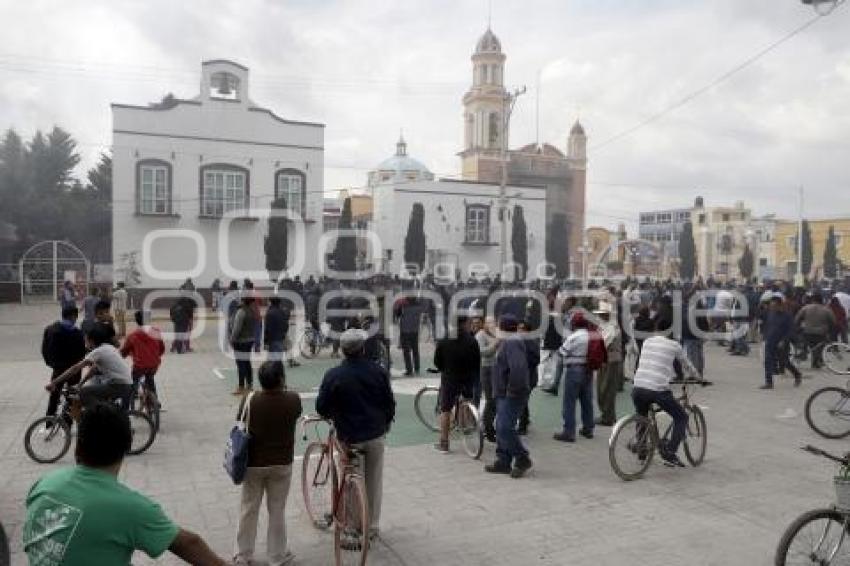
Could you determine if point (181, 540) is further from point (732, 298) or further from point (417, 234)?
point (417, 234)

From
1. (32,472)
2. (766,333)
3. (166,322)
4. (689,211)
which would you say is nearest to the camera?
(32,472)

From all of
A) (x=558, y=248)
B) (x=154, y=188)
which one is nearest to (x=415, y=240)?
(x=558, y=248)

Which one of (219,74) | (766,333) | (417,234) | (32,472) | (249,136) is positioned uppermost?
(219,74)

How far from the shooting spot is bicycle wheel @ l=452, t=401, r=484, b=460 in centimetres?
851

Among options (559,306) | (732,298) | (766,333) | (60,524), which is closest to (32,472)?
(60,524)

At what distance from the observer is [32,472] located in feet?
25.8

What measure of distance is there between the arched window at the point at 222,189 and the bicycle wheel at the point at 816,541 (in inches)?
1374

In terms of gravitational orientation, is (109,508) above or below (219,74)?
below

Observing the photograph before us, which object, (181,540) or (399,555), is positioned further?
(399,555)

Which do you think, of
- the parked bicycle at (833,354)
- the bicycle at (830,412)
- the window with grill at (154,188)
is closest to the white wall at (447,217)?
the window with grill at (154,188)

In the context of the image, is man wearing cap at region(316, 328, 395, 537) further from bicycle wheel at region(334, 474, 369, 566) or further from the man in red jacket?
the man in red jacket

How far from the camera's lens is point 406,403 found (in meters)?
11.9

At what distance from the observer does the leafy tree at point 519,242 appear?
4703 cm

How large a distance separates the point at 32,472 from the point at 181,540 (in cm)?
605
